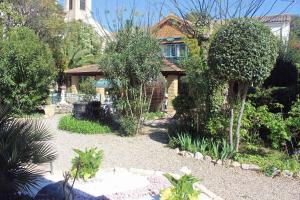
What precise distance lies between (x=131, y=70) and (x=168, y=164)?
186 inches

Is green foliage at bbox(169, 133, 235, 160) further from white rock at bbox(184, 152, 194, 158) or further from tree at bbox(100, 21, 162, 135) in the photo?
tree at bbox(100, 21, 162, 135)

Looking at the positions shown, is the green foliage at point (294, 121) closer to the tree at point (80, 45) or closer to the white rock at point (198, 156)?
the white rock at point (198, 156)

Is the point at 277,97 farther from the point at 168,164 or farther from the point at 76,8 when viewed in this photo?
the point at 76,8

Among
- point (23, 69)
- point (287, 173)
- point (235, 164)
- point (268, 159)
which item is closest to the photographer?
point (287, 173)

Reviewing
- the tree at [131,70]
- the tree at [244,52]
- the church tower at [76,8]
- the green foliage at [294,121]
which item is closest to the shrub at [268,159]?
the green foliage at [294,121]

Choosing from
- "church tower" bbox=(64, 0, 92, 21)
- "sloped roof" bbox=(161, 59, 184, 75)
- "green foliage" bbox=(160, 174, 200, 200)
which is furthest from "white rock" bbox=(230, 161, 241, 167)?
"church tower" bbox=(64, 0, 92, 21)

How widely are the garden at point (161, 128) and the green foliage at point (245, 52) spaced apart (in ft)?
0.08

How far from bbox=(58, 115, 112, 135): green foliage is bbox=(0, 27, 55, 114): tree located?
3509 mm

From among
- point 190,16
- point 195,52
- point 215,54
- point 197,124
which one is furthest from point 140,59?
point 190,16

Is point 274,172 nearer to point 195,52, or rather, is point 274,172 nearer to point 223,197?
point 223,197

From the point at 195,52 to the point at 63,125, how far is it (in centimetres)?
592

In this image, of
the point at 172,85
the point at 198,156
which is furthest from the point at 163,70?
the point at 198,156

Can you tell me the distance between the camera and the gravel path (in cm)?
695

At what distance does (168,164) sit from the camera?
8.77 m
